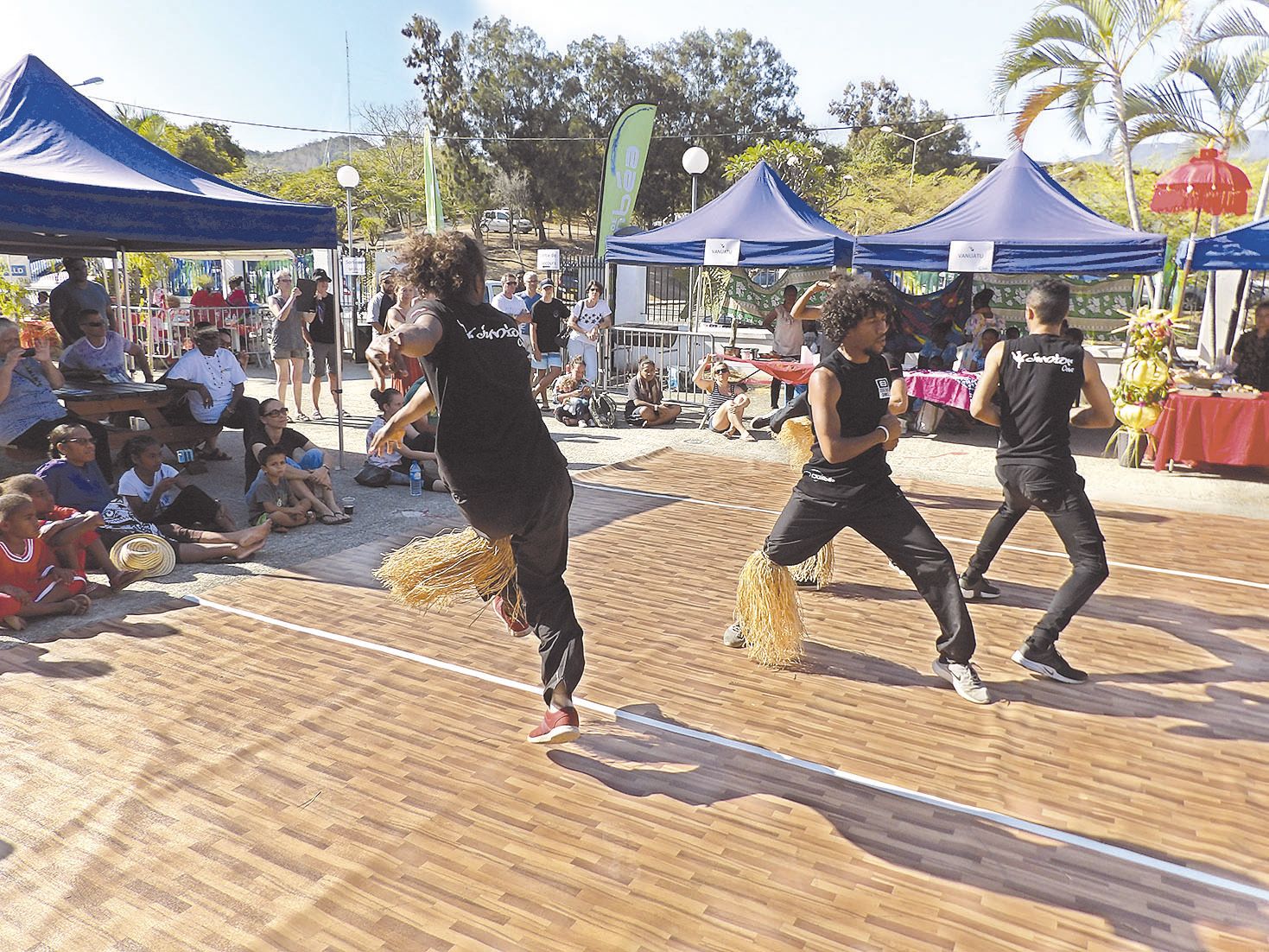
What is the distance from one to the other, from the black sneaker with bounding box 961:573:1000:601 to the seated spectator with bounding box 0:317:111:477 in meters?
5.99

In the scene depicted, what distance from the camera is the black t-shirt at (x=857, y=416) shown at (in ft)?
13.8

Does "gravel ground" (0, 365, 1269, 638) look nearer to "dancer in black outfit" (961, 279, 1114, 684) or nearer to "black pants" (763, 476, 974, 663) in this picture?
"black pants" (763, 476, 974, 663)

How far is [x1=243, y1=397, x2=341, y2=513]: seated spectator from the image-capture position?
7031mm

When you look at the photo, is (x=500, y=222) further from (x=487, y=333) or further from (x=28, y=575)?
(x=487, y=333)

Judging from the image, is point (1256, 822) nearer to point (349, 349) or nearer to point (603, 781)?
point (603, 781)

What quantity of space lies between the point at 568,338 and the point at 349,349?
6.50 metres

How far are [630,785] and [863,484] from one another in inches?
66.7

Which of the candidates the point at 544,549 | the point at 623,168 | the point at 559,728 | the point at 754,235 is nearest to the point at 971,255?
the point at 754,235

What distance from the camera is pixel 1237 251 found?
10.4m

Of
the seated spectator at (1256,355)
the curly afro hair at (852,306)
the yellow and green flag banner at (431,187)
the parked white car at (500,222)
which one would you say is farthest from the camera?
the parked white car at (500,222)

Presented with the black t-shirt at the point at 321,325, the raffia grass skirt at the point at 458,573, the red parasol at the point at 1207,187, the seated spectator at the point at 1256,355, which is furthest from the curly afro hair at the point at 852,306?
the red parasol at the point at 1207,187

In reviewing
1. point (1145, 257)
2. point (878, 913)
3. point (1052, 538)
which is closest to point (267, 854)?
point (878, 913)

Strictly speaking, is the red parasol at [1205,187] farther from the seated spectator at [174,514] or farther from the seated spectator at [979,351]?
the seated spectator at [174,514]

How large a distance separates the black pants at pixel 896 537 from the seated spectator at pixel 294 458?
4141 millimetres
